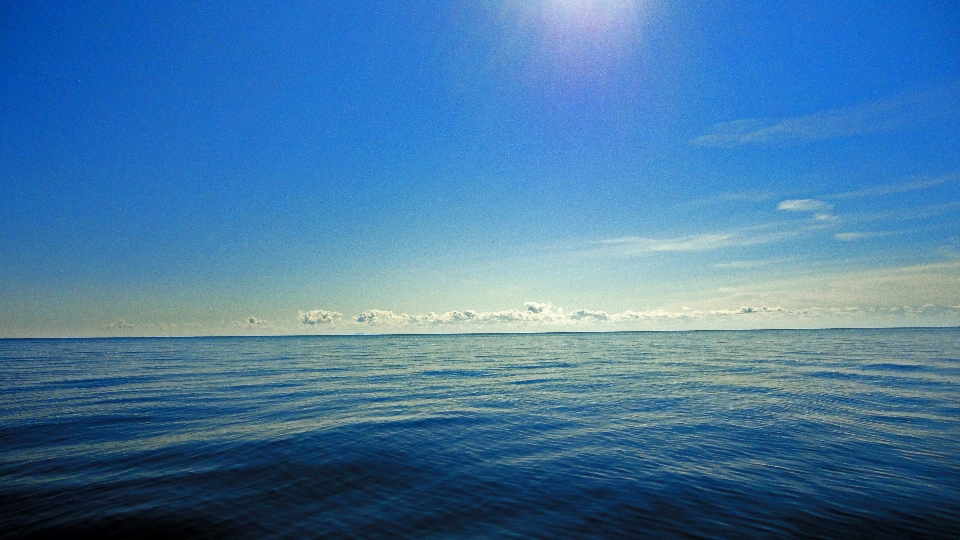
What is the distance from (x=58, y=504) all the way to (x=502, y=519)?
Result: 10095 mm

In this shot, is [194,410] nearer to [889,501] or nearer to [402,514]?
[402,514]

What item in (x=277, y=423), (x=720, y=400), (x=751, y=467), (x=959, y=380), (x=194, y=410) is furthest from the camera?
(x=959, y=380)

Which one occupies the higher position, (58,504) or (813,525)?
(58,504)

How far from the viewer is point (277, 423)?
17281mm

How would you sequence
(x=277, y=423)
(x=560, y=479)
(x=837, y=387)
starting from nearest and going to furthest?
(x=560, y=479)
(x=277, y=423)
(x=837, y=387)

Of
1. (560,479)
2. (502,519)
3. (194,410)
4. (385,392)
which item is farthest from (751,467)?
(194,410)

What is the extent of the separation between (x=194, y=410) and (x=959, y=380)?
1904 inches

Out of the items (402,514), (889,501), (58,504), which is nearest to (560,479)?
(402,514)

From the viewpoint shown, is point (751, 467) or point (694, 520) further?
point (751, 467)

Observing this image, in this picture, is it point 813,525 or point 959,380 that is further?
point 959,380

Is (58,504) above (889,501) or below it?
above

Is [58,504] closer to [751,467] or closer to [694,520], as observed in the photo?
[694,520]

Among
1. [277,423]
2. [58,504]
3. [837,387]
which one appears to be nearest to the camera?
[58,504]

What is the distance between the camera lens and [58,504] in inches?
365
